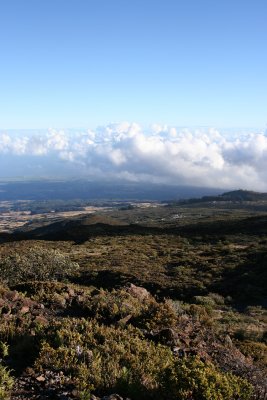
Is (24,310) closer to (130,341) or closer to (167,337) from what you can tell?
(130,341)

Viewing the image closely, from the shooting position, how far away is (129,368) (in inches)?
314

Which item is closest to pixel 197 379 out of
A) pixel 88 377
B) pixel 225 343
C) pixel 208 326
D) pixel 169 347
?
pixel 88 377

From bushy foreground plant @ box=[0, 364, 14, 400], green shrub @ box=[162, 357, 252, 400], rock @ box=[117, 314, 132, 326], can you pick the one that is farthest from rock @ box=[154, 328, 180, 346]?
bushy foreground plant @ box=[0, 364, 14, 400]

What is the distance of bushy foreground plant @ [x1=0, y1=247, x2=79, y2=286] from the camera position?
22984mm

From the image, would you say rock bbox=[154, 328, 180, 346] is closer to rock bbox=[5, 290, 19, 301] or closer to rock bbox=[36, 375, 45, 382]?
rock bbox=[36, 375, 45, 382]

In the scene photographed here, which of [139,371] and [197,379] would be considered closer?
[197,379]

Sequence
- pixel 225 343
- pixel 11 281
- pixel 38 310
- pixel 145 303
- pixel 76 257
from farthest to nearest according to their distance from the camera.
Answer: pixel 76 257
pixel 11 281
pixel 145 303
pixel 38 310
pixel 225 343

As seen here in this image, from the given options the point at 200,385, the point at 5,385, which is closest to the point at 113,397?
the point at 200,385

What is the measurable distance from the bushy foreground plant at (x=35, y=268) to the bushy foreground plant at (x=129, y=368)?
43.9ft

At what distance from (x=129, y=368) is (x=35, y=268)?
1765 centimetres

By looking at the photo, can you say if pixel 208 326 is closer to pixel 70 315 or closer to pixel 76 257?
pixel 70 315

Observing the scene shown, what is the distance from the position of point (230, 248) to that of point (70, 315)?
29472 mm

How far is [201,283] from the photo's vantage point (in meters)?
25.1

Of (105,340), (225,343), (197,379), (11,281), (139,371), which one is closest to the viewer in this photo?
(197,379)
